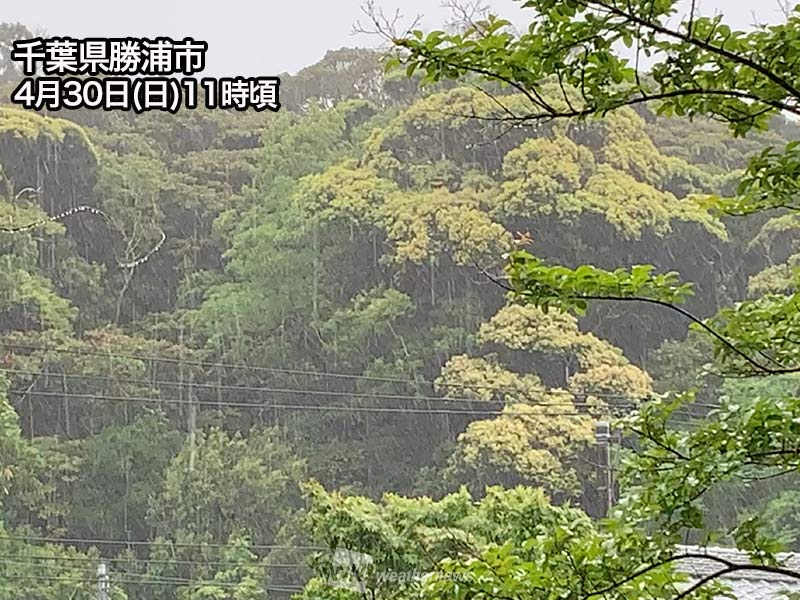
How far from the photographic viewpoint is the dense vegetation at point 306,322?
9.15 metres

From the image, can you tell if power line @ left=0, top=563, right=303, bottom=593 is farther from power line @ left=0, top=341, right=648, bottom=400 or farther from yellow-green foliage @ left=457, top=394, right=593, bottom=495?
power line @ left=0, top=341, right=648, bottom=400

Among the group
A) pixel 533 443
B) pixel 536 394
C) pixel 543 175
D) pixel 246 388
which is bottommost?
pixel 533 443

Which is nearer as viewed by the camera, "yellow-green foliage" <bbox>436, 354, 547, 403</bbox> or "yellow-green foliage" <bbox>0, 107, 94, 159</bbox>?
"yellow-green foliage" <bbox>436, 354, 547, 403</bbox>

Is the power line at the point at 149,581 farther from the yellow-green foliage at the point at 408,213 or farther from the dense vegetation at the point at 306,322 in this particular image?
the yellow-green foliage at the point at 408,213

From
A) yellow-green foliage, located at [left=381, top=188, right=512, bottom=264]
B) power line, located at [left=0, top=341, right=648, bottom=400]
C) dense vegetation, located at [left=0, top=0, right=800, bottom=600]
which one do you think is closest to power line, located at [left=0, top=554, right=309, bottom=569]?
dense vegetation, located at [left=0, top=0, right=800, bottom=600]

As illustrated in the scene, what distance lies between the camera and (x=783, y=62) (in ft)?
3.64

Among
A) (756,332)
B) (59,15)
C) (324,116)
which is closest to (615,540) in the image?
(756,332)

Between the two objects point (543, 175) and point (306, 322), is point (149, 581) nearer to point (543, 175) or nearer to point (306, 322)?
point (306, 322)

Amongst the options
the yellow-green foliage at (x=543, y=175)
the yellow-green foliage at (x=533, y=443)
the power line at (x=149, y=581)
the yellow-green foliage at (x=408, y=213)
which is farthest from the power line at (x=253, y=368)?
the power line at (x=149, y=581)

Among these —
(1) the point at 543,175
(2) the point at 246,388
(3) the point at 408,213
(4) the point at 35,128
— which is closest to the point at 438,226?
(3) the point at 408,213

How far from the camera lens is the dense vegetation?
9148 millimetres

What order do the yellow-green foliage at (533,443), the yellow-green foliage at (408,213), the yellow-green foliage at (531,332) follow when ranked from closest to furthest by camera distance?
the yellow-green foliage at (533,443) → the yellow-green foliage at (531,332) → the yellow-green foliage at (408,213)

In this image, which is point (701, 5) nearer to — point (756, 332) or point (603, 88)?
point (603, 88)

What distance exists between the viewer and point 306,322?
1082 cm
